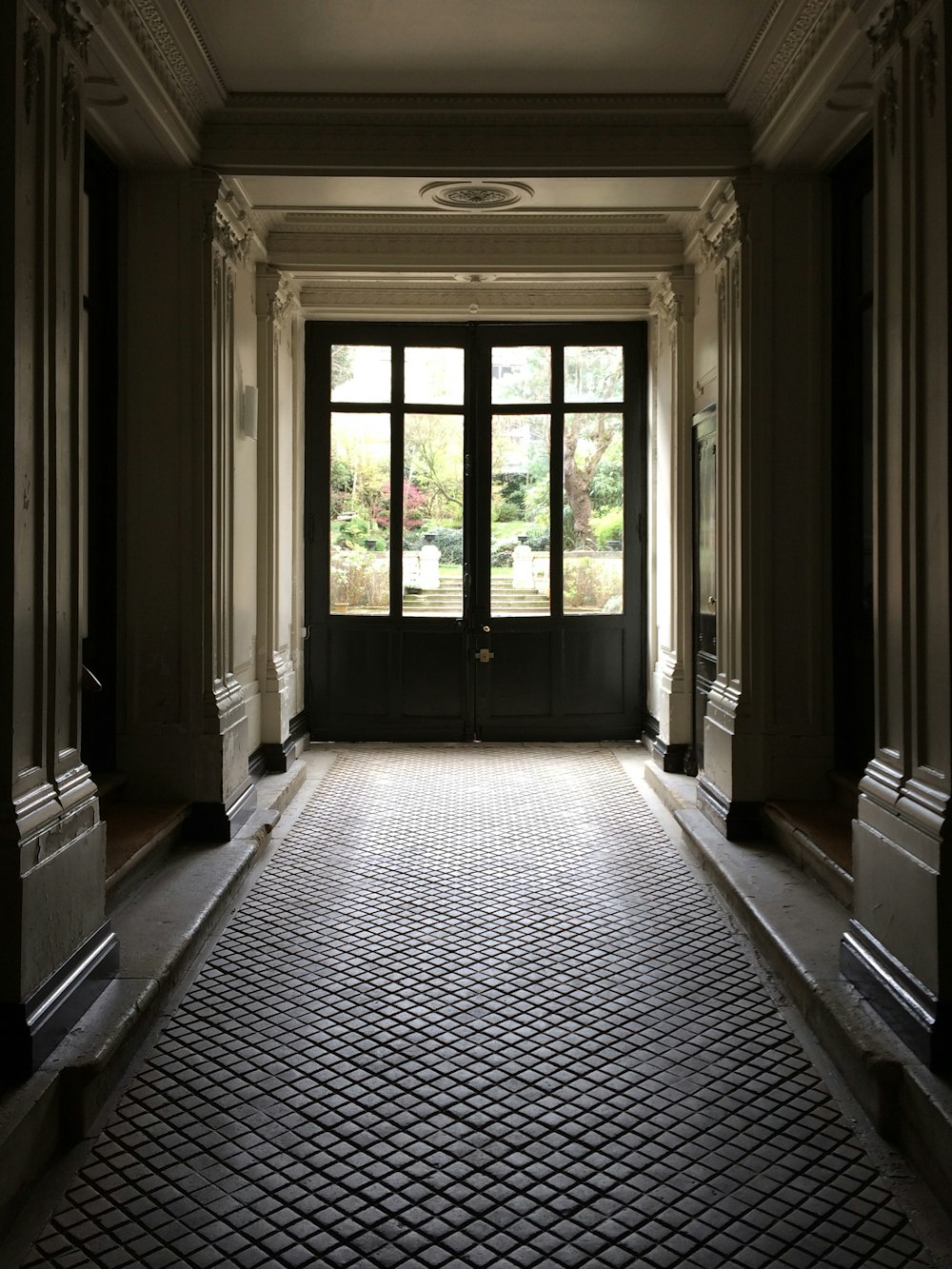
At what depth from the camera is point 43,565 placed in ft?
10.0

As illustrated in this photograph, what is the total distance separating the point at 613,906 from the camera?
4.59 m

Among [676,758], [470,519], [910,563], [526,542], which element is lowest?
[676,758]

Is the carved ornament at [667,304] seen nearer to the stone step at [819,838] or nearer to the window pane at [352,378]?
the window pane at [352,378]

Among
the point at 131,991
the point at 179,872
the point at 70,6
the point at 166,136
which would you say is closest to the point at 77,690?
the point at 131,991

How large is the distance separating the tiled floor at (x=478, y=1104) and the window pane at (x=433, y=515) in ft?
13.0

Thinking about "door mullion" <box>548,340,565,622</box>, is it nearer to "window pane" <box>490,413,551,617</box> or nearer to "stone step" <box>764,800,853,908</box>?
"window pane" <box>490,413,551,617</box>

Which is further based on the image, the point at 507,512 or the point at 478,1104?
the point at 507,512

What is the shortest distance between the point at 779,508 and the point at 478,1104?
11.3 feet

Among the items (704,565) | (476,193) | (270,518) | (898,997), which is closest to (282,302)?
(270,518)

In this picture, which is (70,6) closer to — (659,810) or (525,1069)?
(525,1069)

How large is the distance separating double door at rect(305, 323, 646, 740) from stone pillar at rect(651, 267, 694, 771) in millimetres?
928

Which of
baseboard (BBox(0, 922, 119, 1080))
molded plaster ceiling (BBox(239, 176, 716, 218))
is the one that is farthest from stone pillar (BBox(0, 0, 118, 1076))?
molded plaster ceiling (BBox(239, 176, 716, 218))

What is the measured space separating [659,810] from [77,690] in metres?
3.92

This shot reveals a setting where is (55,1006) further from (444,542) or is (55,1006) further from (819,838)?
(444,542)
